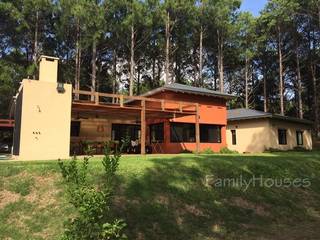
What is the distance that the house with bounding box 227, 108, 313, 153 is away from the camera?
89.5ft

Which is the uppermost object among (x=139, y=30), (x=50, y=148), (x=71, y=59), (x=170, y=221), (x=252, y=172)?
(x=139, y=30)

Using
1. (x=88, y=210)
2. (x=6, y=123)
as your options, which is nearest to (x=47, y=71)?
(x=6, y=123)

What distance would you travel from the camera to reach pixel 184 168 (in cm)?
1142

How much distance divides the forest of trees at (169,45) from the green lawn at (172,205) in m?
24.3

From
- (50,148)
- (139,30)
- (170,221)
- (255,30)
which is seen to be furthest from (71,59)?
(170,221)

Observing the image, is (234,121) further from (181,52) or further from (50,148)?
(50,148)

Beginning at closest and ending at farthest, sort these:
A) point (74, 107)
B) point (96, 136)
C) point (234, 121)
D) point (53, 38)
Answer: point (74, 107) < point (96, 136) < point (234, 121) < point (53, 38)

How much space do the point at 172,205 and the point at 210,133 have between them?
1702 cm

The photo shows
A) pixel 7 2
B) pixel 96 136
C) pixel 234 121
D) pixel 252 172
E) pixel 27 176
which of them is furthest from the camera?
pixel 7 2

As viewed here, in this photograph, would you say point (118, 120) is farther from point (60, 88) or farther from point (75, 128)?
point (60, 88)

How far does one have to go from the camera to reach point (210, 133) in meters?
25.5

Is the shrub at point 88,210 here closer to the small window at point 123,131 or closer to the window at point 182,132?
the small window at point 123,131

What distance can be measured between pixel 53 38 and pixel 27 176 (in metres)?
31.2

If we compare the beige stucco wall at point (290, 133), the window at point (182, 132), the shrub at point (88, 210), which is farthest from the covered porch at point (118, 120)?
the shrub at point (88, 210)
